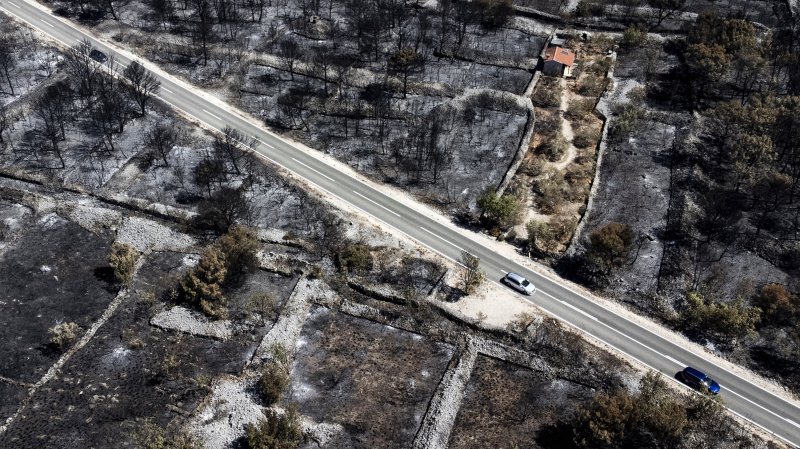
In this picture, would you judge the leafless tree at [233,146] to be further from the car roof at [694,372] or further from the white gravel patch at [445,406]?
the car roof at [694,372]

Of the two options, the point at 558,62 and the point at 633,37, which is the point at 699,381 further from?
the point at 633,37

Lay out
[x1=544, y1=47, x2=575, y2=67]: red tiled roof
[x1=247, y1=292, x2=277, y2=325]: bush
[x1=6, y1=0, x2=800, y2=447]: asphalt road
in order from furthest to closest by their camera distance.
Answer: [x1=544, y1=47, x2=575, y2=67]: red tiled roof → [x1=247, y1=292, x2=277, y2=325]: bush → [x1=6, y1=0, x2=800, y2=447]: asphalt road

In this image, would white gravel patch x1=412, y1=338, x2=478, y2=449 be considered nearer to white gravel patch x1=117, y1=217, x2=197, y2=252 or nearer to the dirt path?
white gravel patch x1=117, y1=217, x2=197, y2=252

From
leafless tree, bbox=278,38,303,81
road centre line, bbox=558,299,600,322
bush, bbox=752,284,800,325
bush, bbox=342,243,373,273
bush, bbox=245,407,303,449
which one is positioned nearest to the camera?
bush, bbox=245,407,303,449

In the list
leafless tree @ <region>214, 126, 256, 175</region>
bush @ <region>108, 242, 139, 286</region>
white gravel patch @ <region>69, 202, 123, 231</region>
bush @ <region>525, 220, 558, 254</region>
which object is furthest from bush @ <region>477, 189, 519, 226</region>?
white gravel patch @ <region>69, 202, 123, 231</region>

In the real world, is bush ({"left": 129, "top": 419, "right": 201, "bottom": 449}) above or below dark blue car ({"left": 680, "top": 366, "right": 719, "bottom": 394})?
below

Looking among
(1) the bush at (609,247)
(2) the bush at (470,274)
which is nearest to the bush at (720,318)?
(1) the bush at (609,247)
